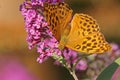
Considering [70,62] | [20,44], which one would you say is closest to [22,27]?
[20,44]

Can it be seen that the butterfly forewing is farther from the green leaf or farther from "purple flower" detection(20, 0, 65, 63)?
the green leaf

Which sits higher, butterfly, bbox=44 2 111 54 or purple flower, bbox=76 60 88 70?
butterfly, bbox=44 2 111 54

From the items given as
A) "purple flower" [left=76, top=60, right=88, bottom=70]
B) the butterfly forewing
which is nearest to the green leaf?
"purple flower" [left=76, top=60, right=88, bottom=70]

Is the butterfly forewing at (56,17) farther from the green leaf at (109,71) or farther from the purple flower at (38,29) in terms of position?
the green leaf at (109,71)

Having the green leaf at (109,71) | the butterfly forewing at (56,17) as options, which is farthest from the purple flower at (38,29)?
the green leaf at (109,71)

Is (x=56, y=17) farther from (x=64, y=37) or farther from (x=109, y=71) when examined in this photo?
(x=109, y=71)
